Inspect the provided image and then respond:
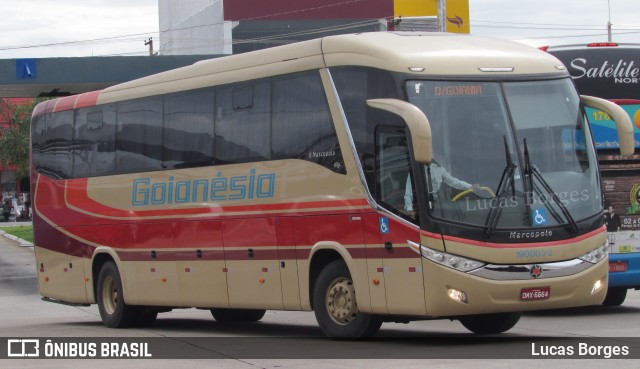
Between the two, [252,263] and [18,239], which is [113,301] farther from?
[18,239]

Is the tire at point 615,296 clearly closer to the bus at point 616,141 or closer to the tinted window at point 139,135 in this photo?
the bus at point 616,141

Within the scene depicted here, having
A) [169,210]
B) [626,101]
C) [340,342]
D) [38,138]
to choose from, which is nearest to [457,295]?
[340,342]

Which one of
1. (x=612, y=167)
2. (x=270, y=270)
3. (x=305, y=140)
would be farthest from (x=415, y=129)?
(x=612, y=167)

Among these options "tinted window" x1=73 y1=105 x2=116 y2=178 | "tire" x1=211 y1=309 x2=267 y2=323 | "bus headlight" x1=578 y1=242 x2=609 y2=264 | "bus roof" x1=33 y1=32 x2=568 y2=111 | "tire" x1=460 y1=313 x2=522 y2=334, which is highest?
"bus roof" x1=33 y1=32 x2=568 y2=111

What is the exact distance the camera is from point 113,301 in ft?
65.7

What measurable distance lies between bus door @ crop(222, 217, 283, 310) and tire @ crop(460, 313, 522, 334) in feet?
7.96

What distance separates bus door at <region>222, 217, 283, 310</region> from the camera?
15.8 meters

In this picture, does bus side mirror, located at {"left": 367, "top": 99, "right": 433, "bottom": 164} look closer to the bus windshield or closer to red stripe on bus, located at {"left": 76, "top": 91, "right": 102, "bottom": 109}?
the bus windshield

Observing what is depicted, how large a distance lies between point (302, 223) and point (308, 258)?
1.46 feet

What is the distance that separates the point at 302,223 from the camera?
49.9ft

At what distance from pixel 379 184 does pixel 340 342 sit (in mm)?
2009

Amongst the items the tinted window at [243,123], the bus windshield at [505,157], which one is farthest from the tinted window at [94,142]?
the bus windshield at [505,157]

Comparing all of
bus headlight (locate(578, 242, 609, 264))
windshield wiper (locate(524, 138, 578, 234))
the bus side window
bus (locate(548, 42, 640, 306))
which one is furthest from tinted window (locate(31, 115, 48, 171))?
bus headlight (locate(578, 242, 609, 264))

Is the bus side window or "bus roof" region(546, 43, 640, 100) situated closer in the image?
the bus side window
